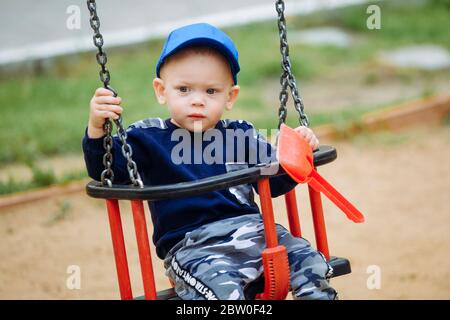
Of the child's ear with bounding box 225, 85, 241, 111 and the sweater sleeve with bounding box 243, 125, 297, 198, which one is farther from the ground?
the child's ear with bounding box 225, 85, 241, 111

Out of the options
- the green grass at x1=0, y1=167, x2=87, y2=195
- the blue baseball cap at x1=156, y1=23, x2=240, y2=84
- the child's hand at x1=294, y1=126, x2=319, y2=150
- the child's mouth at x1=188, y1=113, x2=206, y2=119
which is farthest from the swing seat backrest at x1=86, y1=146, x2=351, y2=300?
the green grass at x1=0, y1=167, x2=87, y2=195

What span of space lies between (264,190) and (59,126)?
393 cm

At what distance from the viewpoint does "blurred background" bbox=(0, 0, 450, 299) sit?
14.0 feet

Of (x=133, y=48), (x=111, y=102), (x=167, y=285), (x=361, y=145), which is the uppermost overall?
(x=133, y=48)

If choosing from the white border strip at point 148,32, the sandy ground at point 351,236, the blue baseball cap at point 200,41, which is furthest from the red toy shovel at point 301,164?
the white border strip at point 148,32

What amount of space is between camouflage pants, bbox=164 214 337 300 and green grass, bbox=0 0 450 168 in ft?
Answer: 10.2

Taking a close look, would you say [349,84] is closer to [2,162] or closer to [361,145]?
[361,145]

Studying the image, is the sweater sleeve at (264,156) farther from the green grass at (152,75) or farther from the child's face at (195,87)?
the green grass at (152,75)

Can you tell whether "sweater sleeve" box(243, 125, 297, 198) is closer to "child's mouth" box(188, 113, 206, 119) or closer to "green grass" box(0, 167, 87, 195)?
"child's mouth" box(188, 113, 206, 119)

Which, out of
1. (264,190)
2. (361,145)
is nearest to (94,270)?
(264,190)

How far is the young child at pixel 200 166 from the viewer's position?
266 centimetres

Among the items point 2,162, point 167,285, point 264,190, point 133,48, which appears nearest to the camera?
point 264,190

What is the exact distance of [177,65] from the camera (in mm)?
2760

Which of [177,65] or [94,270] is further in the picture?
[94,270]
